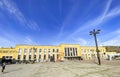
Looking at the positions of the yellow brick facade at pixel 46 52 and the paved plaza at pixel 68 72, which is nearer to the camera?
the paved plaza at pixel 68 72

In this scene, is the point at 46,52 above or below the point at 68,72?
above

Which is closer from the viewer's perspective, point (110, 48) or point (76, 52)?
point (76, 52)

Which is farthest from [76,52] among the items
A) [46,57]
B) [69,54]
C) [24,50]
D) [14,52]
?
[14,52]

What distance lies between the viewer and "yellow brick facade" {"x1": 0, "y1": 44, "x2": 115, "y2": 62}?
64.1 m

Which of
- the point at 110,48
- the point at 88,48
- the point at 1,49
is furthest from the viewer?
the point at 110,48

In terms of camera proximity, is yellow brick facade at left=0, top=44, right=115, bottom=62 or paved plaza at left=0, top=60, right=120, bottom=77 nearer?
paved plaza at left=0, top=60, right=120, bottom=77

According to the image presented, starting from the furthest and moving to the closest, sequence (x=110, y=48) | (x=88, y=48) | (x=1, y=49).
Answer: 1. (x=110, y=48)
2. (x=88, y=48)
3. (x=1, y=49)

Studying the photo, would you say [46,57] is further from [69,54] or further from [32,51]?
[69,54]

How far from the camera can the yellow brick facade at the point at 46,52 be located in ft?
210

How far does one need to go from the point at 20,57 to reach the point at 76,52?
35987mm

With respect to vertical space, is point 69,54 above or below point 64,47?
below

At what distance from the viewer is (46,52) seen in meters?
67.6

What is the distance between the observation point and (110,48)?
89438mm

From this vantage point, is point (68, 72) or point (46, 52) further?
point (46, 52)
